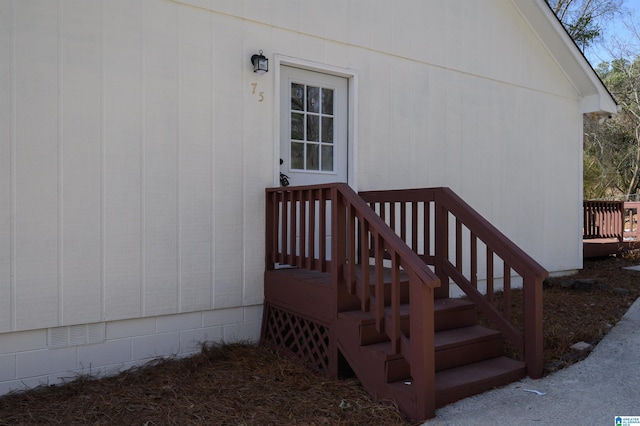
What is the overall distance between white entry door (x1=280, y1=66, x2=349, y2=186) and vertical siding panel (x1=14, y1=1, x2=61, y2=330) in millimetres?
1880

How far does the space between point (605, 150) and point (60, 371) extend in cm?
2090

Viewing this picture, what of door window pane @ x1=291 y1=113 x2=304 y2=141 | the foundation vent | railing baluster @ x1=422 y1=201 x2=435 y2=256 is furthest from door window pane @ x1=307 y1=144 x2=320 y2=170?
the foundation vent

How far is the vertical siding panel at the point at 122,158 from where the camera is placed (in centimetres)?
366

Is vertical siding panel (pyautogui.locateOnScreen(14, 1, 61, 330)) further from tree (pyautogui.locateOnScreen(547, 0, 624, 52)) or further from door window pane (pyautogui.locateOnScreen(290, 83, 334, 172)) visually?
tree (pyautogui.locateOnScreen(547, 0, 624, 52))

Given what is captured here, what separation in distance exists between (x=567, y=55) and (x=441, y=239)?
4.26m

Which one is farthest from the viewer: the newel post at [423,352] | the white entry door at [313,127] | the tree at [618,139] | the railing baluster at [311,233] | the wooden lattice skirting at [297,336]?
the tree at [618,139]

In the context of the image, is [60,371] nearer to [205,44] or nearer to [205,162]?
[205,162]

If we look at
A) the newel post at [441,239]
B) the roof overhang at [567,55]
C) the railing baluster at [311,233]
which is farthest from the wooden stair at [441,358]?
the roof overhang at [567,55]

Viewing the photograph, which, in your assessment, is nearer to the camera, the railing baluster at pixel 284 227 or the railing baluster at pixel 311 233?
the railing baluster at pixel 311 233

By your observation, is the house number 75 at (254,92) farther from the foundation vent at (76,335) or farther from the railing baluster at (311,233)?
the foundation vent at (76,335)

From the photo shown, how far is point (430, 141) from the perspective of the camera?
5625 millimetres

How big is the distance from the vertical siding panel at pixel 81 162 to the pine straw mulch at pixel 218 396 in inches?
22.4

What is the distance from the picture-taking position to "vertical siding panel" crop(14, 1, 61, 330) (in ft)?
10.9

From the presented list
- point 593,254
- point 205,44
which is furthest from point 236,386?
point 593,254
